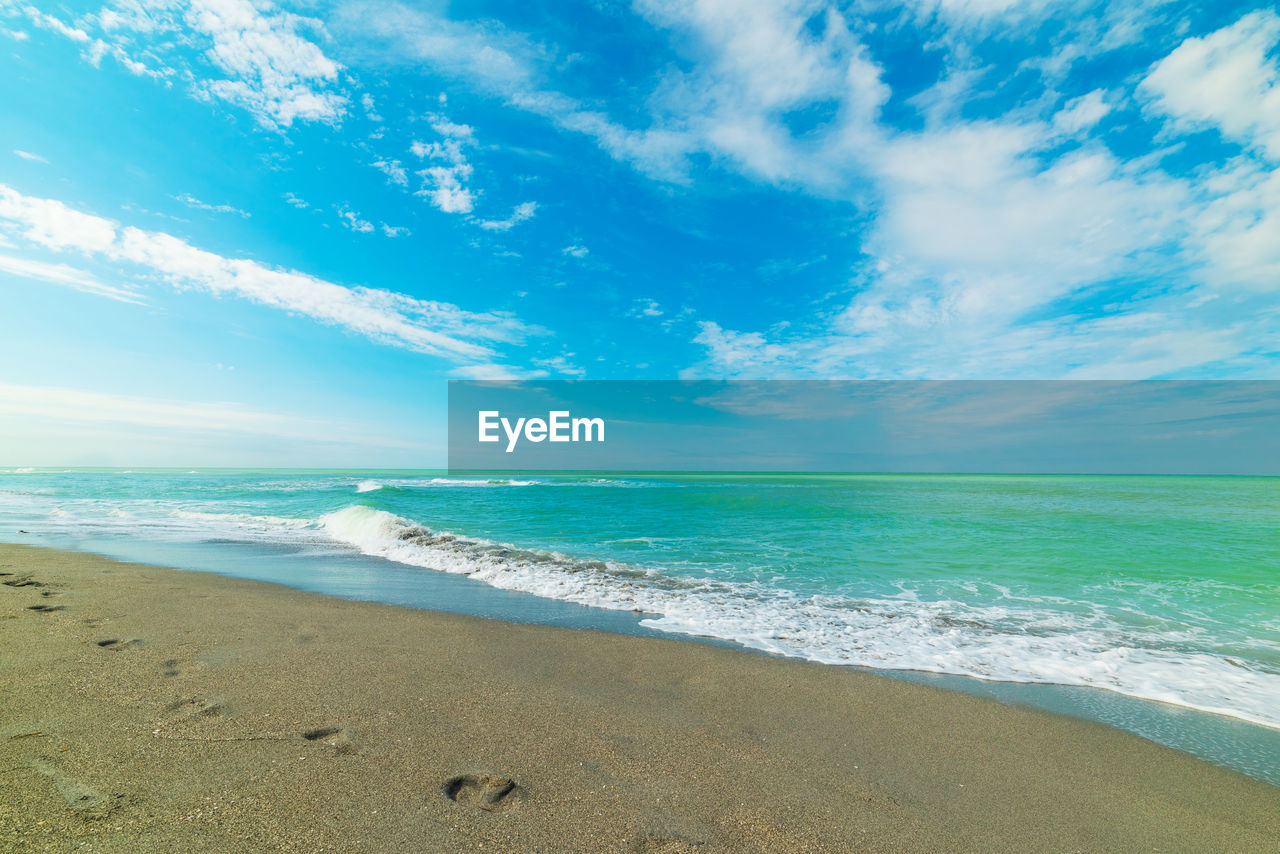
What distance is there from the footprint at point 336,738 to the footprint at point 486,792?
0.82 meters

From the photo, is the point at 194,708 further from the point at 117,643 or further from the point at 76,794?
the point at 117,643

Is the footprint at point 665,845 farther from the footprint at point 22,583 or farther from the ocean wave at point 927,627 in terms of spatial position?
the footprint at point 22,583

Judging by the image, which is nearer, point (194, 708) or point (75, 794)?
point (75, 794)

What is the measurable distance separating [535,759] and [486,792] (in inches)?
17.8

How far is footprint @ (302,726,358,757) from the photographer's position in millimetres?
3418

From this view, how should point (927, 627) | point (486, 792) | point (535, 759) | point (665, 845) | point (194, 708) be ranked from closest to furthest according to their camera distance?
1. point (665, 845)
2. point (486, 792)
3. point (535, 759)
4. point (194, 708)
5. point (927, 627)

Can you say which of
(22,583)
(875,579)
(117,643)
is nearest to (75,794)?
(117,643)

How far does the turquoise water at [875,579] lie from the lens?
6.16 metres

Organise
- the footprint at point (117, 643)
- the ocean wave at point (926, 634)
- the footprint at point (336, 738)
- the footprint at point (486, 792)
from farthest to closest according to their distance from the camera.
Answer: the ocean wave at point (926, 634), the footprint at point (117, 643), the footprint at point (336, 738), the footprint at point (486, 792)

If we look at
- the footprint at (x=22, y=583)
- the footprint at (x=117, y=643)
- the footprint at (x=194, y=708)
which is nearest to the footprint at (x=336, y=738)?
the footprint at (x=194, y=708)

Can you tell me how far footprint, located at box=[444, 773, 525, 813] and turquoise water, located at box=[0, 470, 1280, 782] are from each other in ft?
13.3

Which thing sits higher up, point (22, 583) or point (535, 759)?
point (22, 583)

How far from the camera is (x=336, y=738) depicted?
3570 millimetres

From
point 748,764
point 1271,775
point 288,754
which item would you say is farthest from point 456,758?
point 1271,775
